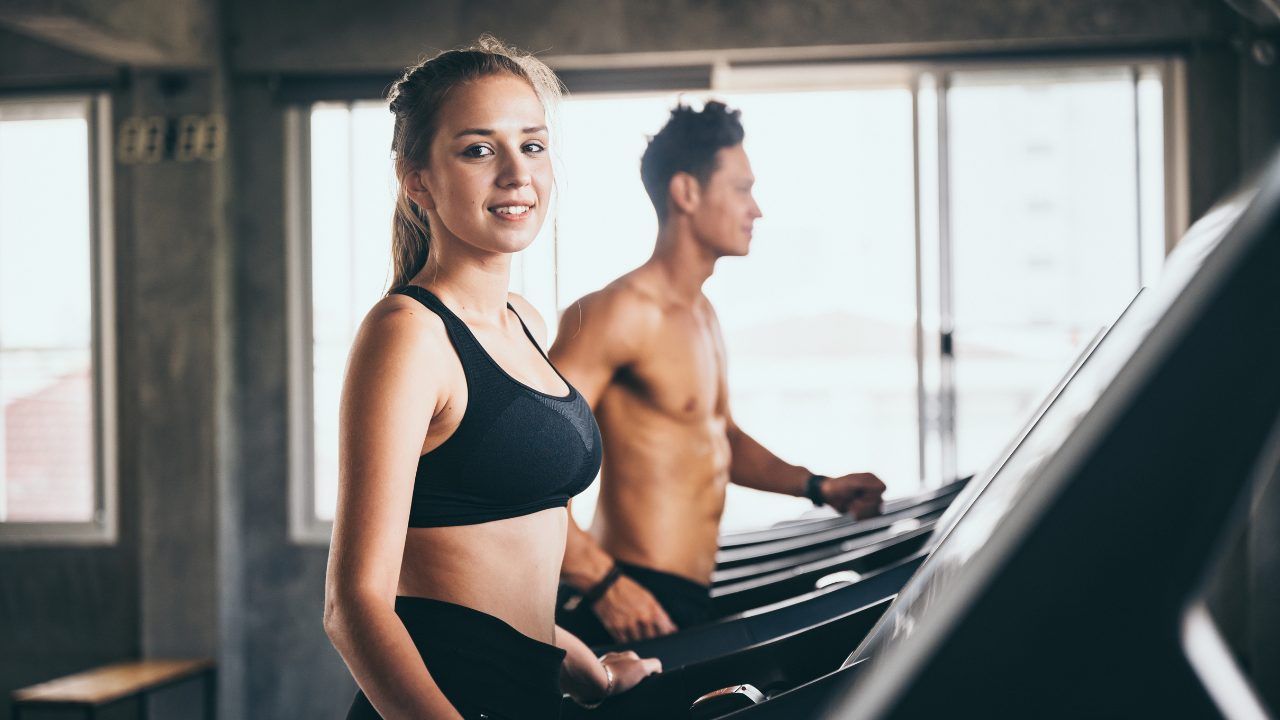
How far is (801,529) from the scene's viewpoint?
2467 millimetres

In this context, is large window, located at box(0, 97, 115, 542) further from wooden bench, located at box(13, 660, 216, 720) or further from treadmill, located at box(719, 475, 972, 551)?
treadmill, located at box(719, 475, 972, 551)

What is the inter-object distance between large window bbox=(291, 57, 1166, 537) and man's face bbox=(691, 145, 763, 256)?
1.95 m

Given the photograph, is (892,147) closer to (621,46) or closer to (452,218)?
(621,46)

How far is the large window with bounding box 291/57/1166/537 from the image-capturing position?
4.10 metres

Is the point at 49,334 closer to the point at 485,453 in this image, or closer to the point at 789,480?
the point at 789,480

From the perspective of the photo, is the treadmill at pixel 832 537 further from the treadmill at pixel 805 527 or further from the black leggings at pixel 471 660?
the black leggings at pixel 471 660

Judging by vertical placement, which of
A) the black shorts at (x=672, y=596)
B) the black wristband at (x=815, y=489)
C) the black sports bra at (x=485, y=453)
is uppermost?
the black sports bra at (x=485, y=453)

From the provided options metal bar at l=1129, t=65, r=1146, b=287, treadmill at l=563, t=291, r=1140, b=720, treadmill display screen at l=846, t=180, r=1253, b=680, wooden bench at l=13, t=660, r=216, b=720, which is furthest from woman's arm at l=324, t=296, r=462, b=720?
metal bar at l=1129, t=65, r=1146, b=287

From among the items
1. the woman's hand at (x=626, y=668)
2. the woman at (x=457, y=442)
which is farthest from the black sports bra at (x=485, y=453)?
the woman's hand at (x=626, y=668)

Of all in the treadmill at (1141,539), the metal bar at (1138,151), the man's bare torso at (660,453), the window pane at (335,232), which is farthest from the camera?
the window pane at (335,232)

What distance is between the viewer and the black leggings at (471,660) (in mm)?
972

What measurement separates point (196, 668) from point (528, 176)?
12.6 ft

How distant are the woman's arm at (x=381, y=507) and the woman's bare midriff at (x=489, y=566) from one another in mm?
115

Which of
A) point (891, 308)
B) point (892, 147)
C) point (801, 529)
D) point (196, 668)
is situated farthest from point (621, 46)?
point (196, 668)
